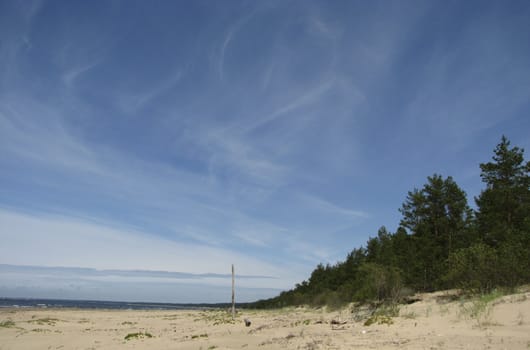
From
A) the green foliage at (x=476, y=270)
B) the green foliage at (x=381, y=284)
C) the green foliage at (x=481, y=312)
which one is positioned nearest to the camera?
the green foliage at (x=481, y=312)

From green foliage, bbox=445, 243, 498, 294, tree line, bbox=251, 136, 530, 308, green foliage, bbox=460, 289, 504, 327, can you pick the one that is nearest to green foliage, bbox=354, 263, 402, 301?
tree line, bbox=251, 136, 530, 308

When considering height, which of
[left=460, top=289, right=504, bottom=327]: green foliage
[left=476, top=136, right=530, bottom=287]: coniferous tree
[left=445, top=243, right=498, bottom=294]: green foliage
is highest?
[left=476, top=136, right=530, bottom=287]: coniferous tree

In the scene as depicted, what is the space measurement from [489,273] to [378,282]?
939 cm

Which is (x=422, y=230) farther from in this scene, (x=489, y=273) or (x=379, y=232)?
(x=379, y=232)

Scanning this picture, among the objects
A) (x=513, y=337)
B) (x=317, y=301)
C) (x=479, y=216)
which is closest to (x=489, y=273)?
(x=513, y=337)

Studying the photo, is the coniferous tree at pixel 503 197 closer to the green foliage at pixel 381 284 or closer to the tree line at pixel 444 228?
the tree line at pixel 444 228

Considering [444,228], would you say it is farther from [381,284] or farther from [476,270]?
[476,270]

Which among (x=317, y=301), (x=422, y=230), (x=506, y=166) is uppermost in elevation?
(x=506, y=166)

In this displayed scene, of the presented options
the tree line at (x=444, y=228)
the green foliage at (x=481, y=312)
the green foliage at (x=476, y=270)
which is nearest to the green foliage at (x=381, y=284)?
the tree line at (x=444, y=228)

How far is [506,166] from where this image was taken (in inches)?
1321

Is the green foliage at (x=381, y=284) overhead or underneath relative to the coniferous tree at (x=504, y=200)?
underneath

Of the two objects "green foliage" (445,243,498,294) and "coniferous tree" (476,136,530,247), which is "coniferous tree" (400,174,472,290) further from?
"green foliage" (445,243,498,294)

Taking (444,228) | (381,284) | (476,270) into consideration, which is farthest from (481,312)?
(444,228)

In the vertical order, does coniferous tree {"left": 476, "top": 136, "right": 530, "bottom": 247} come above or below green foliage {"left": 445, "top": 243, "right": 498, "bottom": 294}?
above
